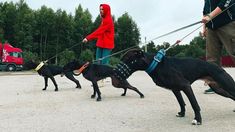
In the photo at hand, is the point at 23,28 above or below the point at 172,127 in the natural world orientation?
above

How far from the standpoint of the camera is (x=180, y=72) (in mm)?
5656

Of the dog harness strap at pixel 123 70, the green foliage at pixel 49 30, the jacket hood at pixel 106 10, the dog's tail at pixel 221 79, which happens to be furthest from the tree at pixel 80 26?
Answer: the dog's tail at pixel 221 79

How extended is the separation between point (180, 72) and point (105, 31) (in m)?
5.57

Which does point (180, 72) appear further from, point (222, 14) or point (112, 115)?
point (222, 14)

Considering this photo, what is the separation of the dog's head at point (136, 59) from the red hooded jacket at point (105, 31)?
4871mm

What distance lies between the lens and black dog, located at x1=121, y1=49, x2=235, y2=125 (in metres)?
5.55

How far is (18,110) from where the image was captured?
288 inches

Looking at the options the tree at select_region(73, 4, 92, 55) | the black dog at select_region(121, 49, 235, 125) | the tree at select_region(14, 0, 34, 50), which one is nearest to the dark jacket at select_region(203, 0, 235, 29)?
the black dog at select_region(121, 49, 235, 125)

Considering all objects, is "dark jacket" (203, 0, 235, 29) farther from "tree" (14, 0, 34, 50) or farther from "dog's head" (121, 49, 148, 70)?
"tree" (14, 0, 34, 50)

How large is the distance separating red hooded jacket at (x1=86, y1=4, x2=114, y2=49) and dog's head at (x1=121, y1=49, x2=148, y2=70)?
4.87m

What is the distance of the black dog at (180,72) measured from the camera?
5555 millimetres

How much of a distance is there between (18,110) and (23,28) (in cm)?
6189

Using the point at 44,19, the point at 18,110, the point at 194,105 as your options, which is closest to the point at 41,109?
the point at 18,110

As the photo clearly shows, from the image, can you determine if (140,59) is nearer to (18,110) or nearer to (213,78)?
(213,78)
